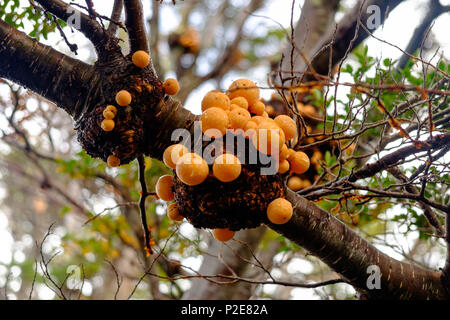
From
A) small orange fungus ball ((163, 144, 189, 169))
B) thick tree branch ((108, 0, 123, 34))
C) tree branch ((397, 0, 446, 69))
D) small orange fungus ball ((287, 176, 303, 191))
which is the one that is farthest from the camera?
tree branch ((397, 0, 446, 69))

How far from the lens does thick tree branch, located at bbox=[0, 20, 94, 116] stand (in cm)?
151

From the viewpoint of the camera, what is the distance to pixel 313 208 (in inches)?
61.7

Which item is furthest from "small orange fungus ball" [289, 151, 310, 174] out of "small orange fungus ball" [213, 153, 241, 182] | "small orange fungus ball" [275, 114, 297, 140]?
"small orange fungus ball" [213, 153, 241, 182]

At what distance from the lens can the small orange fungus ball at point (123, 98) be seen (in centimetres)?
140

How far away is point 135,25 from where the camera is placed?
4.94ft

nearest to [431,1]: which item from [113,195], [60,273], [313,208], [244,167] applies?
[313,208]

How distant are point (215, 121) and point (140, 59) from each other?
422 mm

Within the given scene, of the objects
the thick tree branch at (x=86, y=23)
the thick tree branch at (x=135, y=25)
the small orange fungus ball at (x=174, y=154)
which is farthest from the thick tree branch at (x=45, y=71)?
the small orange fungus ball at (x=174, y=154)

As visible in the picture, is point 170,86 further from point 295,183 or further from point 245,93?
point 295,183

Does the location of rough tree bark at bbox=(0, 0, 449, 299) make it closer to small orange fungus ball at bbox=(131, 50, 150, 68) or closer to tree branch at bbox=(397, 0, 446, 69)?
small orange fungus ball at bbox=(131, 50, 150, 68)

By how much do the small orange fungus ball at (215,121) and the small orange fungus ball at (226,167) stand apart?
119 mm

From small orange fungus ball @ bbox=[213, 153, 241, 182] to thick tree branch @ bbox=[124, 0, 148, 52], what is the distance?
633 millimetres
